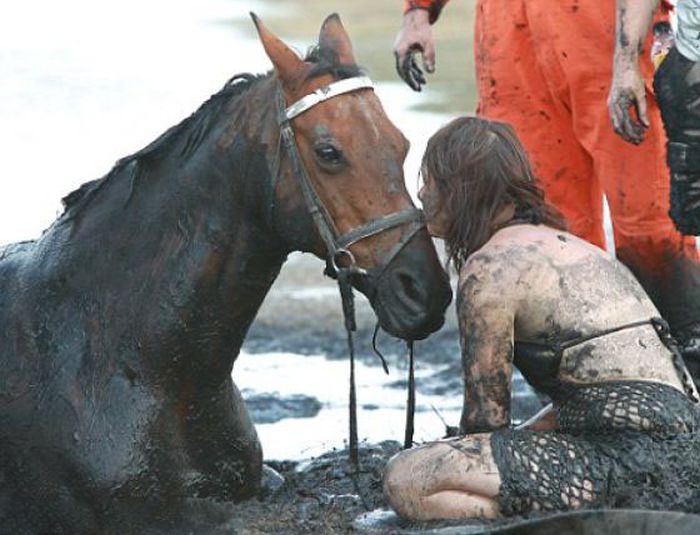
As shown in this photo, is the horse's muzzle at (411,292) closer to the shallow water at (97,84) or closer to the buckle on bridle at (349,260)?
the buckle on bridle at (349,260)

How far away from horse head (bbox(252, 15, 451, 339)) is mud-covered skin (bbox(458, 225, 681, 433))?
0.66 ft

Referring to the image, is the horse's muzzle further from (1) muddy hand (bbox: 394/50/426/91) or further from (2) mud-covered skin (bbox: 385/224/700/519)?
(1) muddy hand (bbox: 394/50/426/91)

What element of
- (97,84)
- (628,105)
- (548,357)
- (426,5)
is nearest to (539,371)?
(548,357)

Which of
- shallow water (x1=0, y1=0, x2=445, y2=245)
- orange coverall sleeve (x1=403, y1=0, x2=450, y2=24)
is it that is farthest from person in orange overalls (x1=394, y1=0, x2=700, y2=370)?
shallow water (x1=0, y1=0, x2=445, y2=245)

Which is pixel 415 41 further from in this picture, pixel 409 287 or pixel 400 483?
pixel 400 483

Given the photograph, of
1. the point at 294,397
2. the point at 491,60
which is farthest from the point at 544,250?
the point at 294,397

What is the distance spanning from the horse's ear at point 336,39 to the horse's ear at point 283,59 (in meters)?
0.13

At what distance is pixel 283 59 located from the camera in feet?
17.0

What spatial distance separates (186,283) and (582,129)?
185cm

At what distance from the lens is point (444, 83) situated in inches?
595

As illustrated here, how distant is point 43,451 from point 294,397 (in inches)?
110

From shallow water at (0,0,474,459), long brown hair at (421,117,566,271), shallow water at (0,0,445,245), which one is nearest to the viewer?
long brown hair at (421,117,566,271)

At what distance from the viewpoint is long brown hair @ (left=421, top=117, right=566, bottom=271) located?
215 inches

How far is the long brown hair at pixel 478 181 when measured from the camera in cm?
546
